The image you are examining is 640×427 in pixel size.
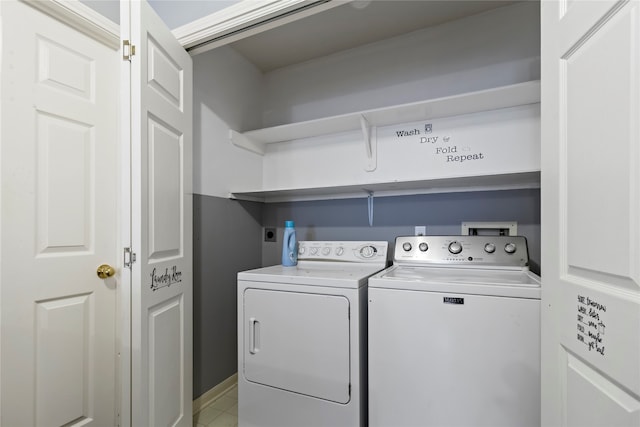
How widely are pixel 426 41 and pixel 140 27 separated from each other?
1.78m

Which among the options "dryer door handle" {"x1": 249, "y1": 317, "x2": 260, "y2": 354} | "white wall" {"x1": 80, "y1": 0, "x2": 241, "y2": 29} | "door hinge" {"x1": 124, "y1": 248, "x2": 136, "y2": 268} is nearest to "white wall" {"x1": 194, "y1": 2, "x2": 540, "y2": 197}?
"white wall" {"x1": 80, "y1": 0, "x2": 241, "y2": 29}

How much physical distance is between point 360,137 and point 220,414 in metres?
2.10

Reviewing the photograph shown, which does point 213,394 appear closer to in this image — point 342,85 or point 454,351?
point 454,351

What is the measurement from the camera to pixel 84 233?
1423mm

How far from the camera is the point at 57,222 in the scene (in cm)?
132

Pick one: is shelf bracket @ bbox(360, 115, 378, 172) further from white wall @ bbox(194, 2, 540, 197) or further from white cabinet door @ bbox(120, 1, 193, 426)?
white cabinet door @ bbox(120, 1, 193, 426)

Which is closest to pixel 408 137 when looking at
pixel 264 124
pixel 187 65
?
pixel 264 124

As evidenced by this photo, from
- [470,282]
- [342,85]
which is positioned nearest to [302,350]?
[470,282]

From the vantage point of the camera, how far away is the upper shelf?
66.7 inches

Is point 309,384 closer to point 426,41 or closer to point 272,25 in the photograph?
point 272,25

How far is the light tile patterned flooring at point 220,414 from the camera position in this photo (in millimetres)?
1834

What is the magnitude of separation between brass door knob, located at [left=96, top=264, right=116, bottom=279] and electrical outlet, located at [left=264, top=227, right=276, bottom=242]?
49.2 inches

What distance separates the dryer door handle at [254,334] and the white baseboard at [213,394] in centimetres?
65

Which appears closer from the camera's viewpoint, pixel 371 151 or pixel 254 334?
→ pixel 254 334
